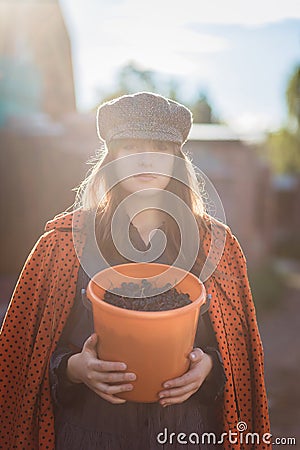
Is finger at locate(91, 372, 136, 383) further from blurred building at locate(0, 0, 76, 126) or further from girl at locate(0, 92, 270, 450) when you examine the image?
blurred building at locate(0, 0, 76, 126)

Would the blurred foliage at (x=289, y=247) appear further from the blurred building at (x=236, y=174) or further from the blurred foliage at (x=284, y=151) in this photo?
the blurred foliage at (x=284, y=151)

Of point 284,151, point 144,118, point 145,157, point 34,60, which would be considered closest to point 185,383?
point 145,157

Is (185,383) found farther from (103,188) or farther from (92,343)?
(103,188)

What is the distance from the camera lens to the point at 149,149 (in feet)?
4.68

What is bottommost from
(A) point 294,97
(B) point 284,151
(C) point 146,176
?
(B) point 284,151

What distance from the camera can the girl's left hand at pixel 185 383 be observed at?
118 cm

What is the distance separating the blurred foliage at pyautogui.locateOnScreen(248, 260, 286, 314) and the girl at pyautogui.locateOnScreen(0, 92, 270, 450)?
17.8ft

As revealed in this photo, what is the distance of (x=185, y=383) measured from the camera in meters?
1.20

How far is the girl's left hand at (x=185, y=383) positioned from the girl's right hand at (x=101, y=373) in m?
0.09

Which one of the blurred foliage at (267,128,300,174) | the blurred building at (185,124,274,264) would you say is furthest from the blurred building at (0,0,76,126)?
the blurred foliage at (267,128,300,174)

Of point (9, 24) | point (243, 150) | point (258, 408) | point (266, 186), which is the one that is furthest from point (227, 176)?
point (258, 408)

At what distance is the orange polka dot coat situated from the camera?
1522mm

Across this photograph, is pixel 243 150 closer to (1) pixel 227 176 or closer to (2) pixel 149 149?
(1) pixel 227 176

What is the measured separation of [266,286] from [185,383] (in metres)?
6.79
